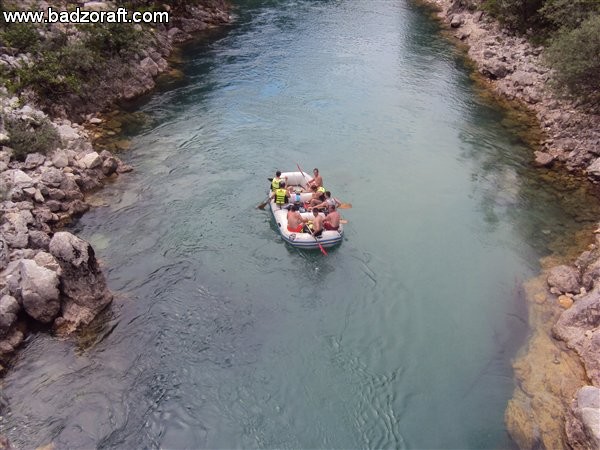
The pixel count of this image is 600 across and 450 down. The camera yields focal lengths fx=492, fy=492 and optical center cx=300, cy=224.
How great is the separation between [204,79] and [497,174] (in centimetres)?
1501

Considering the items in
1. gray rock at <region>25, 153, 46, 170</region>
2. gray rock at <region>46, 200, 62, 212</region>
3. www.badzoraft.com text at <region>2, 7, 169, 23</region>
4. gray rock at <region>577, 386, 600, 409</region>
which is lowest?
gray rock at <region>46, 200, 62, 212</region>

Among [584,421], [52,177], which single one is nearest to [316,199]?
[52,177]

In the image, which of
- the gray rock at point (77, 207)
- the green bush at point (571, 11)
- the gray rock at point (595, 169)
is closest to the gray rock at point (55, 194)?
the gray rock at point (77, 207)

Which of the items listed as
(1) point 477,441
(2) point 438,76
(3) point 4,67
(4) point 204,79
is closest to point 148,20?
(4) point 204,79

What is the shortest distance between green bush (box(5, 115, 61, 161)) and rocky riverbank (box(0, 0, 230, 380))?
0.09 feet

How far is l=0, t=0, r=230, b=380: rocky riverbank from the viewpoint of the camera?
11.1 metres

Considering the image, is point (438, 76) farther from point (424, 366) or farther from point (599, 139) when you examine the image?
point (424, 366)

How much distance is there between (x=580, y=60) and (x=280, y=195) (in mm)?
12646

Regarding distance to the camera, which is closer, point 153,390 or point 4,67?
point 153,390

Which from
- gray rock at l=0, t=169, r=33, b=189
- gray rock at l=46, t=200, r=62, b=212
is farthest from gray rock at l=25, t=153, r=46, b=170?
gray rock at l=46, t=200, r=62, b=212

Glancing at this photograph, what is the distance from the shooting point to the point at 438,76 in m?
26.2

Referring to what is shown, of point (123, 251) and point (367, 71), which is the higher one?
point (367, 71)

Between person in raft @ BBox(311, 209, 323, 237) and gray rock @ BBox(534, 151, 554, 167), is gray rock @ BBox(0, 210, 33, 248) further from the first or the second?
gray rock @ BBox(534, 151, 554, 167)

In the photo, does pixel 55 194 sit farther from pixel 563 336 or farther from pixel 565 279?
pixel 565 279
